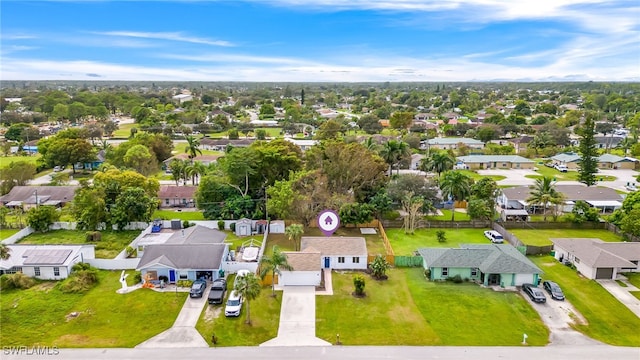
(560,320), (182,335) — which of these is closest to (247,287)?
(182,335)

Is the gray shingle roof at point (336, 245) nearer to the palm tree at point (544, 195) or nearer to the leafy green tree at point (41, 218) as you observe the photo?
the palm tree at point (544, 195)

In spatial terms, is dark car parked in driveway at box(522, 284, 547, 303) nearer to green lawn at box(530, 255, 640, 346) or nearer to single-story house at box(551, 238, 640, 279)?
green lawn at box(530, 255, 640, 346)

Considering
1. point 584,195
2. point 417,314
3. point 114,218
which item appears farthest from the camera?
point 584,195

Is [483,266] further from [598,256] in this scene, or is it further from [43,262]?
[43,262]

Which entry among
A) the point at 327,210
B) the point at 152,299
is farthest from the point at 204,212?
the point at 152,299

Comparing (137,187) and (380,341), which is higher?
(137,187)

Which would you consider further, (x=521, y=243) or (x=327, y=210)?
(x=327, y=210)

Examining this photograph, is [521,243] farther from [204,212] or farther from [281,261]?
[204,212]

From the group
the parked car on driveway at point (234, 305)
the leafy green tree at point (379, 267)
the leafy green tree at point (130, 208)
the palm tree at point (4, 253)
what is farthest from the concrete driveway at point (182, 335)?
the leafy green tree at point (130, 208)
